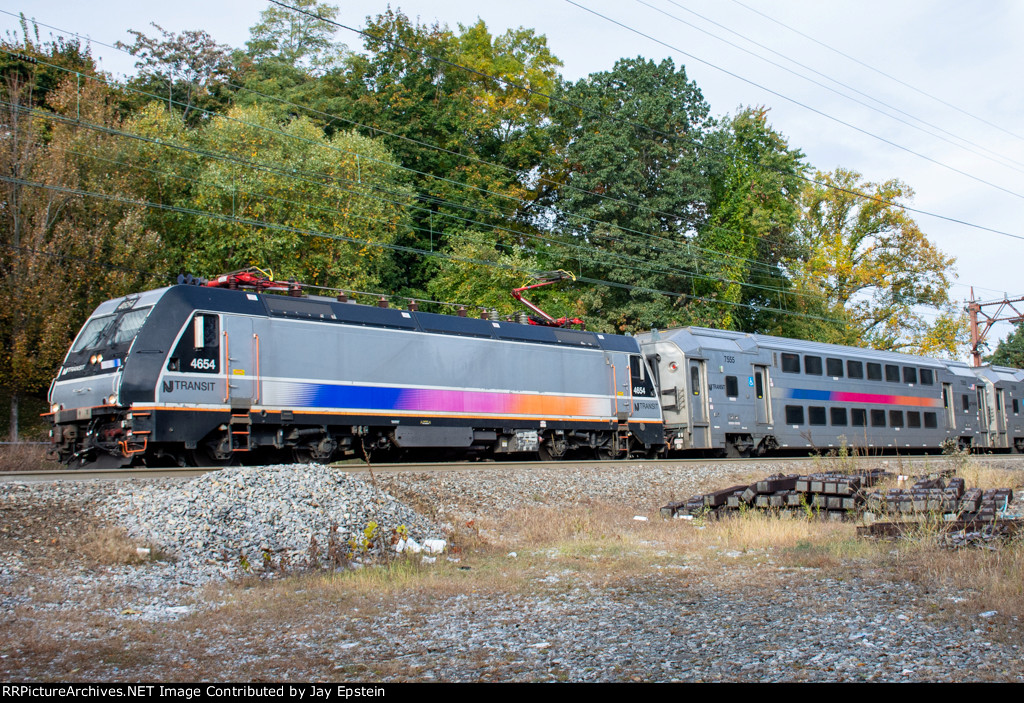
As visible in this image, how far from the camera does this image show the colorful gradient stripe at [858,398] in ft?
83.9

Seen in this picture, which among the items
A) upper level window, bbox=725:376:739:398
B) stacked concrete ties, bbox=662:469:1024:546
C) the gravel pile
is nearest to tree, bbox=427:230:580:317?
upper level window, bbox=725:376:739:398

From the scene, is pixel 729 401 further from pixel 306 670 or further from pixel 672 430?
pixel 306 670

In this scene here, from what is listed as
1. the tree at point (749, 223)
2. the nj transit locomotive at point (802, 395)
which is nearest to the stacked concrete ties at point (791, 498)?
the nj transit locomotive at point (802, 395)

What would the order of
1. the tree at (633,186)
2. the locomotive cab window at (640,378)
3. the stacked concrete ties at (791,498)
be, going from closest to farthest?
the stacked concrete ties at (791,498), the locomotive cab window at (640,378), the tree at (633,186)

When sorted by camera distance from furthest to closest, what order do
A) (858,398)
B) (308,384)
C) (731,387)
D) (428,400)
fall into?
(858,398) < (731,387) < (428,400) < (308,384)

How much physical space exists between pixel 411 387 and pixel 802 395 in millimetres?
13737

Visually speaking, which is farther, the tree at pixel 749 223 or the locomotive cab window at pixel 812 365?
the tree at pixel 749 223

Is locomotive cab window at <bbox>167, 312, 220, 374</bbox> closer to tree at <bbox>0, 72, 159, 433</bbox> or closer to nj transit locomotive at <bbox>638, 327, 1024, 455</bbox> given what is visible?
tree at <bbox>0, 72, 159, 433</bbox>

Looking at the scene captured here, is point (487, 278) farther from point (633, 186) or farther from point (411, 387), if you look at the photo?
point (411, 387)

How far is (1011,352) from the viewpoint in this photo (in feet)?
285

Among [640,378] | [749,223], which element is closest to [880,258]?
[749,223]

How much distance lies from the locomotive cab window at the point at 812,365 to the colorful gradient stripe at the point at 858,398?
23.2 inches

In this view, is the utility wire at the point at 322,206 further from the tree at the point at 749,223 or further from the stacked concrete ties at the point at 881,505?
the stacked concrete ties at the point at 881,505
